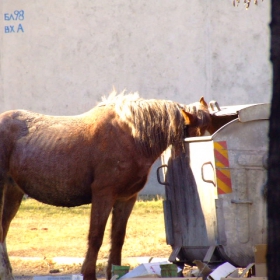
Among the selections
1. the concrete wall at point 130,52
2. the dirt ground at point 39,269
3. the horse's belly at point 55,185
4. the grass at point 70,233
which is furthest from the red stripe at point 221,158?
the concrete wall at point 130,52

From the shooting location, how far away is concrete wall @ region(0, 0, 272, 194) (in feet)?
43.2

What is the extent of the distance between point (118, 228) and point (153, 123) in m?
1.16

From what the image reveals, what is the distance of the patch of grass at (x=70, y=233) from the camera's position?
27.2ft

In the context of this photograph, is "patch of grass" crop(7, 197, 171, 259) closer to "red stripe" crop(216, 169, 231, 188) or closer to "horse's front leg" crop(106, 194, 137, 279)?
"horse's front leg" crop(106, 194, 137, 279)

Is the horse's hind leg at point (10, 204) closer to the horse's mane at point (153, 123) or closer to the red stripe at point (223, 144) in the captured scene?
the horse's mane at point (153, 123)

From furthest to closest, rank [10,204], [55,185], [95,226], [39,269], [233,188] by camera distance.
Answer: [39,269] < [10,204] < [55,185] < [95,226] < [233,188]

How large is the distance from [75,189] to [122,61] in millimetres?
7620

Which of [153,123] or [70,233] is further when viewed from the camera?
[70,233]

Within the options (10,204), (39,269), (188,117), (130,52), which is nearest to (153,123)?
(188,117)

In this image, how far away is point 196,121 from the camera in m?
6.44

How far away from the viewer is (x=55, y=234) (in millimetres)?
9648

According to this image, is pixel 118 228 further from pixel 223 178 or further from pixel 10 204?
pixel 223 178

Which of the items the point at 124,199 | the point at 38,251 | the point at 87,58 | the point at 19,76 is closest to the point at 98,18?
the point at 87,58

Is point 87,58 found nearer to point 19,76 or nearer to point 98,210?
point 19,76
